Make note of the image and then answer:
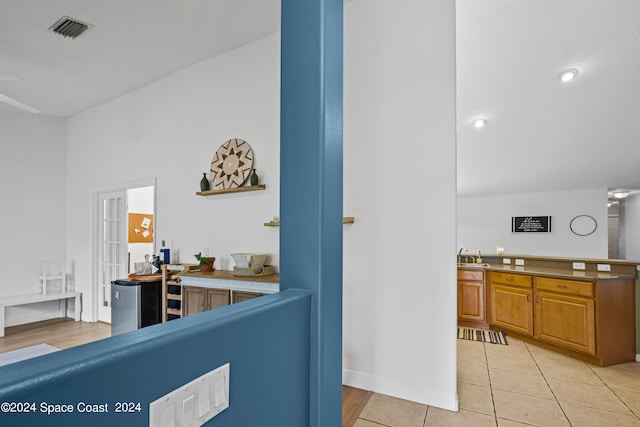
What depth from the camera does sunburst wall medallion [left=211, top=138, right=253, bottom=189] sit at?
11.2ft

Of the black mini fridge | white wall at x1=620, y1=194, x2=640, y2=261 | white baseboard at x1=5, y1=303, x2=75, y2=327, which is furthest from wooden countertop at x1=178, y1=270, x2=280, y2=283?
white wall at x1=620, y1=194, x2=640, y2=261

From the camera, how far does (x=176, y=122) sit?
4125mm

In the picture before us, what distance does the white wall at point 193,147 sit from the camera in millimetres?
3369

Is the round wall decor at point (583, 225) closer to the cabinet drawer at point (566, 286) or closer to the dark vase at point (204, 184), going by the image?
the cabinet drawer at point (566, 286)

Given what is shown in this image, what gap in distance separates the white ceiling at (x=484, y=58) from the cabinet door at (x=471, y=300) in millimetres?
2048

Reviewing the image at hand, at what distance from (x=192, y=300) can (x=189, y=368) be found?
2.71 m

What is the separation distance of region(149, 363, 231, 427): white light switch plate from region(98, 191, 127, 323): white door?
467cm

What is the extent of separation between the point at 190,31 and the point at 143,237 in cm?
348

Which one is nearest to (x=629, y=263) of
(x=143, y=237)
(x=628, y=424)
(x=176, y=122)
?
(x=628, y=424)

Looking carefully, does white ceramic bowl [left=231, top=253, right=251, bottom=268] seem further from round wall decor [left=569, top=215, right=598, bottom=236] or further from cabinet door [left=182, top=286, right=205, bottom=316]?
round wall decor [left=569, top=215, right=598, bottom=236]

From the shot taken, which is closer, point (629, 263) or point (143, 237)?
point (629, 263)

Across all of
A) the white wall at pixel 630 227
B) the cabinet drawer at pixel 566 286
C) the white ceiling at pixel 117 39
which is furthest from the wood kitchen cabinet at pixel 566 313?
the white wall at pixel 630 227

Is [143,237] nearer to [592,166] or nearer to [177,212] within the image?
[177,212]

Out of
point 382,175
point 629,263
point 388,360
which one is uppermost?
point 382,175
